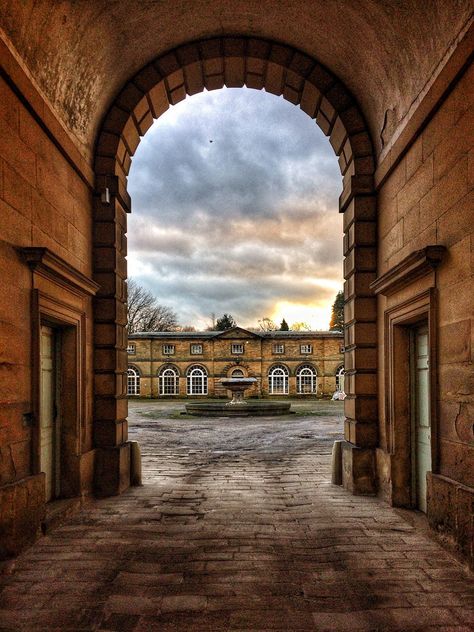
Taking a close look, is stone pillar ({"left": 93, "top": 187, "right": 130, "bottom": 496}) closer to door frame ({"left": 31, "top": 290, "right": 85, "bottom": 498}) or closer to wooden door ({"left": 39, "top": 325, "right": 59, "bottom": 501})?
door frame ({"left": 31, "top": 290, "right": 85, "bottom": 498})

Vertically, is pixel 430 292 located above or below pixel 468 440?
above

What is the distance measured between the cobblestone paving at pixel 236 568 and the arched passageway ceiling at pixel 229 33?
5.05 meters

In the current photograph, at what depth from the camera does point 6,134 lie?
4719 mm

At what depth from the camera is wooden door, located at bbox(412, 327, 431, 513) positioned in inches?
239

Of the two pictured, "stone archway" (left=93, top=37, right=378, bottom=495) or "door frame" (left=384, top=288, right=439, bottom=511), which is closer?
"door frame" (left=384, top=288, right=439, bottom=511)

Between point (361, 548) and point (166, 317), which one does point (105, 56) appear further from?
point (166, 317)

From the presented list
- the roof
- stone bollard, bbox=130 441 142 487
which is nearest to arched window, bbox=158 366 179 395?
the roof

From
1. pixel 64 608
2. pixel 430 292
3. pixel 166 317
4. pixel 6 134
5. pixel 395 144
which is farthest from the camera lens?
pixel 166 317

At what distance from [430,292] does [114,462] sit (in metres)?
4.95

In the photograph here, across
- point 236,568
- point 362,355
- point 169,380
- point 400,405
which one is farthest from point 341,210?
point 169,380

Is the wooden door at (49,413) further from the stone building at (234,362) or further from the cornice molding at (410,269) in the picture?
the stone building at (234,362)

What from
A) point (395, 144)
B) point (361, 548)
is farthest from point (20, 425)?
point (395, 144)

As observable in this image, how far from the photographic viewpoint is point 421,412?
6281 millimetres

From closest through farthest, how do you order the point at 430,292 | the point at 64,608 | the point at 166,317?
the point at 64,608 < the point at 430,292 < the point at 166,317
